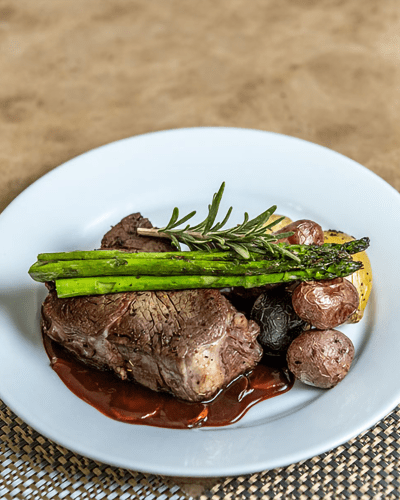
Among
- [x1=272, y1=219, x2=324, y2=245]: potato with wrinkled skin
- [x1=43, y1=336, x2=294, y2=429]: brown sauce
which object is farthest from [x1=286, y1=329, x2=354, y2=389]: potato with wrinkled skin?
[x1=272, y1=219, x2=324, y2=245]: potato with wrinkled skin

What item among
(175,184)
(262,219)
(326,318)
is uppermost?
(262,219)

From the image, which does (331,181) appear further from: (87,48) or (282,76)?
(87,48)

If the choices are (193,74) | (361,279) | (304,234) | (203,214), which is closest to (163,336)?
(304,234)

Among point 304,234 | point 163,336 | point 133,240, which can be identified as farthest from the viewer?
point 133,240

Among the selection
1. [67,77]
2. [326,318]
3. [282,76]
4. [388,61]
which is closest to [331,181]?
[326,318]

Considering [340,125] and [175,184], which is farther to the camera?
[340,125]

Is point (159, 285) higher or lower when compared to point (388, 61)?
lower

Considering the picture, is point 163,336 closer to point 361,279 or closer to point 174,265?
point 174,265

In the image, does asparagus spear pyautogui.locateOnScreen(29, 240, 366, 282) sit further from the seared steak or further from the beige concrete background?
the beige concrete background
